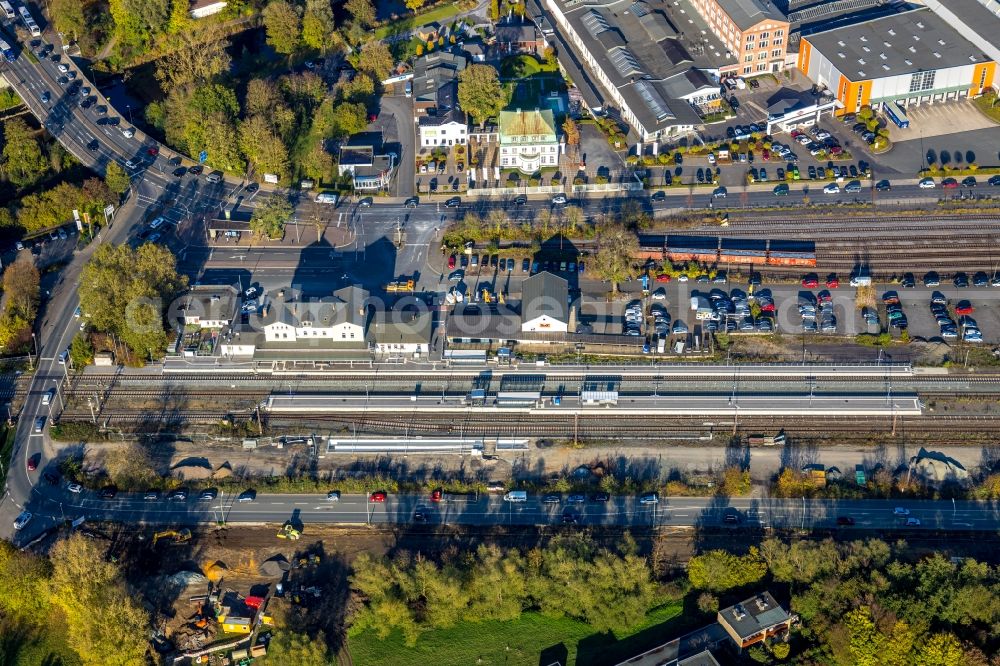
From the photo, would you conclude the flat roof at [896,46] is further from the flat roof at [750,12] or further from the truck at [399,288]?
the truck at [399,288]

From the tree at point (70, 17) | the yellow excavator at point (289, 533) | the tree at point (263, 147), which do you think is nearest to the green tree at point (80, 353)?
the tree at point (263, 147)

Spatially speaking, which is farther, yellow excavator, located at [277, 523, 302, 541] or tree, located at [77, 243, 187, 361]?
tree, located at [77, 243, 187, 361]

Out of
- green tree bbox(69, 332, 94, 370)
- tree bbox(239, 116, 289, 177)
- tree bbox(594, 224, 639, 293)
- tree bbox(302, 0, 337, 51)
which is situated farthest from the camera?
tree bbox(302, 0, 337, 51)

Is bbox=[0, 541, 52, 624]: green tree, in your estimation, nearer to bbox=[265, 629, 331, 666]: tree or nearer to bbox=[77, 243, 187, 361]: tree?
bbox=[265, 629, 331, 666]: tree

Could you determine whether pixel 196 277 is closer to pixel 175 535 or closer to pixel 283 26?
pixel 175 535

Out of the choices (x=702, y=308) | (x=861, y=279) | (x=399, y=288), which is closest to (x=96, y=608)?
(x=399, y=288)

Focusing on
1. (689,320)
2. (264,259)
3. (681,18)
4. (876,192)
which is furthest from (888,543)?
(681,18)

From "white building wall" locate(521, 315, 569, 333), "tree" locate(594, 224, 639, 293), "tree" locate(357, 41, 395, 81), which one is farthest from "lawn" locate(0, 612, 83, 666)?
→ "tree" locate(357, 41, 395, 81)
